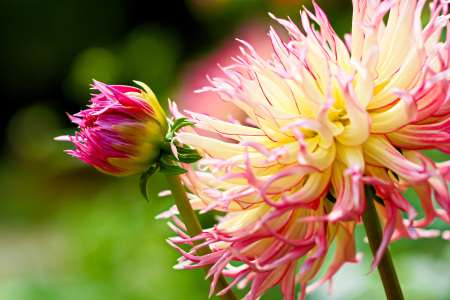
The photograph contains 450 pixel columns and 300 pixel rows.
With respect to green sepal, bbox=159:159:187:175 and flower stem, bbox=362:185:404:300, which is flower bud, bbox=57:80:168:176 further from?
flower stem, bbox=362:185:404:300

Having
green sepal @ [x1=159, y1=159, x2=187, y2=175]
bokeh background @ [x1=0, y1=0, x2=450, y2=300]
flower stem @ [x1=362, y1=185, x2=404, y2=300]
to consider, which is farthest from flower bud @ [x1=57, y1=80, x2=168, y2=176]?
bokeh background @ [x1=0, y1=0, x2=450, y2=300]

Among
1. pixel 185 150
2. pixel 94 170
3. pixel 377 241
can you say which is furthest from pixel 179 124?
pixel 94 170

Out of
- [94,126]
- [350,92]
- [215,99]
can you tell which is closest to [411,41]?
[350,92]

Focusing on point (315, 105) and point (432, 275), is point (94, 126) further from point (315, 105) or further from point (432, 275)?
point (432, 275)

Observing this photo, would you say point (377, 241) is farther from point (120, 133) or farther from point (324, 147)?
point (120, 133)

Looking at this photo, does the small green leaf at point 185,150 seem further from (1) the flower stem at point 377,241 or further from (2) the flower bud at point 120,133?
(1) the flower stem at point 377,241
